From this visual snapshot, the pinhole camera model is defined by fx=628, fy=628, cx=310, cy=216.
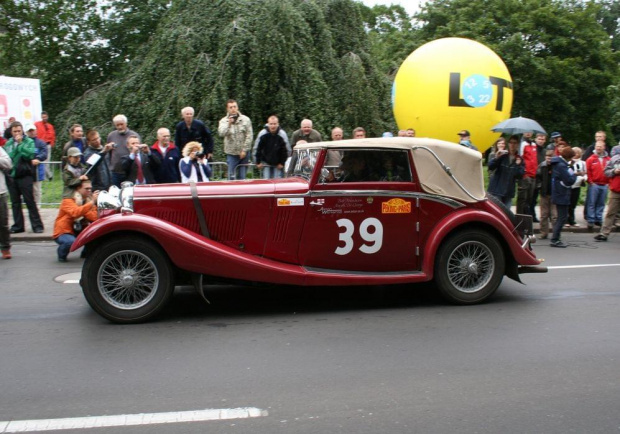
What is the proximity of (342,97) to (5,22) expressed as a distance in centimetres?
1967

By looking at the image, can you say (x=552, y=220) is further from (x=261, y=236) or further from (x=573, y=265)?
(x=261, y=236)

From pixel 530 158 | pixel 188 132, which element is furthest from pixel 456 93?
pixel 188 132

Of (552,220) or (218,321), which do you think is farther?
(552,220)

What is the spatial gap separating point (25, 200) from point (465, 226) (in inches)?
313

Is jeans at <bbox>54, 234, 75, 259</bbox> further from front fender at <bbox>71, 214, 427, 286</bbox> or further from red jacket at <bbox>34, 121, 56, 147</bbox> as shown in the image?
red jacket at <bbox>34, 121, 56, 147</bbox>

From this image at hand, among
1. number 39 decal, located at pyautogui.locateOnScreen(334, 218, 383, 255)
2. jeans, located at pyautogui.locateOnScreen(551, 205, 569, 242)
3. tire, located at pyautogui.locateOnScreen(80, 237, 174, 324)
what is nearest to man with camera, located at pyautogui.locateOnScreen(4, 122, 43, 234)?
tire, located at pyautogui.locateOnScreen(80, 237, 174, 324)

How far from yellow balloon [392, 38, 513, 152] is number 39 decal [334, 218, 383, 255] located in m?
9.01

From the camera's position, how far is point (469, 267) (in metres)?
6.41

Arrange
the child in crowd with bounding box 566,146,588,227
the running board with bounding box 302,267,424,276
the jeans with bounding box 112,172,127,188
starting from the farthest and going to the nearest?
the child in crowd with bounding box 566,146,588,227
the jeans with bounding box 112,172,127,188
the running board with bounding box 302,267,424,276

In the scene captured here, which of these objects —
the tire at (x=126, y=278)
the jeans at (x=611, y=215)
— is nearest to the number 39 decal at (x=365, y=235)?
the tire at (x=126, y=278)

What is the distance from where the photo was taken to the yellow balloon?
14.7 metres

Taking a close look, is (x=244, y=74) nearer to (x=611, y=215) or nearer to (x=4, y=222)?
(x=4, y=222)

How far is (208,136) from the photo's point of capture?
10.9 m

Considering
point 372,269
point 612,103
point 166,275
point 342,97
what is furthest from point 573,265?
point 612,103
